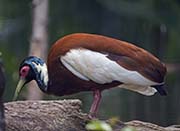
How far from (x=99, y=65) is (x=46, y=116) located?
61 cm

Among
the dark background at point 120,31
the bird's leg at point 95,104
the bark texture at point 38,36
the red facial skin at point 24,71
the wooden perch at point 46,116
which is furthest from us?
the dark background at point 120,31

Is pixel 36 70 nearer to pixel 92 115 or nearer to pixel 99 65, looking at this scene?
pixel 99 65

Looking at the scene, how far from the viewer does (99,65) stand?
4.86m

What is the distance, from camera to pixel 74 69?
16.1ft

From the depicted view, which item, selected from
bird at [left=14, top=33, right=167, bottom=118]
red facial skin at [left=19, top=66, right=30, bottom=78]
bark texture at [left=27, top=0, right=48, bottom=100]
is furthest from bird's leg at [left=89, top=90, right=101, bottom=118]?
bark texture at [left=27, top=0, right=48, bottom=100]

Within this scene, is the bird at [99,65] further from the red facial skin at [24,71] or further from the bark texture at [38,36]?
the bark texture at [38,36]

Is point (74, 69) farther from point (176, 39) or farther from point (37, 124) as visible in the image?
point (176, 39)

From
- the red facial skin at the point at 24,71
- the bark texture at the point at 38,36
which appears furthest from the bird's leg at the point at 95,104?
the bark texture at the point at 38,36

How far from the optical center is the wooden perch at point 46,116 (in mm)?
4254

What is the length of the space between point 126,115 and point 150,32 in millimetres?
945

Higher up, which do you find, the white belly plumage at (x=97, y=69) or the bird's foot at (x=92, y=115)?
the white belly plumage at (x=97, y=69)

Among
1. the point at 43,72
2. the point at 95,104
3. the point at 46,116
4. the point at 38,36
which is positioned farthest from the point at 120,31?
the point at 46,116

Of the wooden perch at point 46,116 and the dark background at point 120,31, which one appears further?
the dark background at point 120,31

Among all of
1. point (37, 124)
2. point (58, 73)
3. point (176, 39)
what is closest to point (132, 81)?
point (58, 73)
